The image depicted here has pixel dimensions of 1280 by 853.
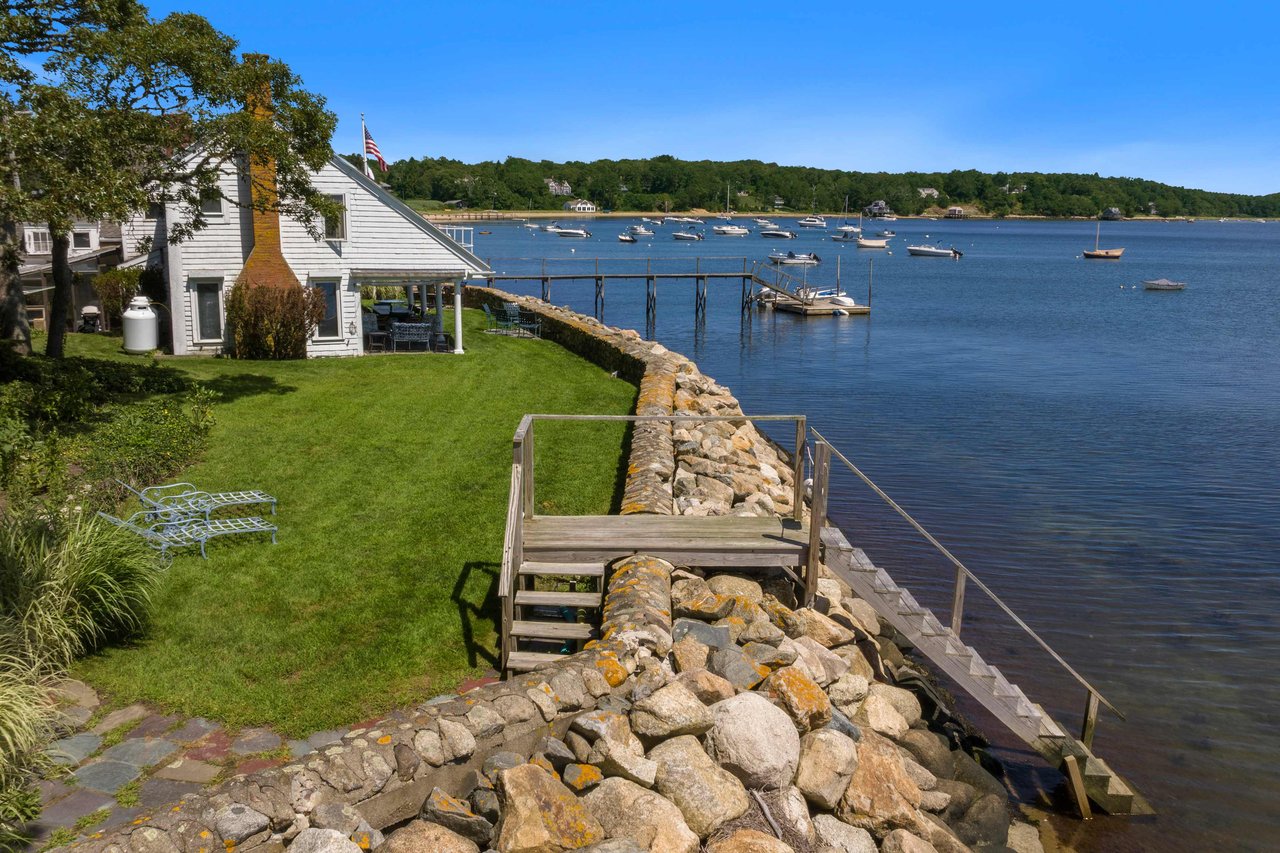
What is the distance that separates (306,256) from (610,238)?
140m

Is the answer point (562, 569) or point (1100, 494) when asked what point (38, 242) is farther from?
point (1100, 494)

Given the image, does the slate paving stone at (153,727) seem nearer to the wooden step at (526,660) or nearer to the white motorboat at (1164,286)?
the wooden step at (526,660)

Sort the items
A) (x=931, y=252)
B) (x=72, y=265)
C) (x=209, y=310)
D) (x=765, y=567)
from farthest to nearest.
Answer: (x=931, y=252), (x=72, y=265), (x=209, y=310), (x=765, y=567)

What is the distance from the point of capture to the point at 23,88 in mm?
16109

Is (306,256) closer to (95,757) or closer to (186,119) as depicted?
(186,119)

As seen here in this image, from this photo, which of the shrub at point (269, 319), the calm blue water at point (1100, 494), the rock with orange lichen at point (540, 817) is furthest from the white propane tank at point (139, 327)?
the rock with orange lichen at point (540, 817)

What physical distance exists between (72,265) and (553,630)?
25085 mm

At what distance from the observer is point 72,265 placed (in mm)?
28422

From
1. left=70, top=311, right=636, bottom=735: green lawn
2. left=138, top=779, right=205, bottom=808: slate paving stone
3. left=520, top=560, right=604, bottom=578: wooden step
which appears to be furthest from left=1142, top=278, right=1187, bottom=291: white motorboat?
left=138, top=779, right=205, bottom=808: slate paving stone

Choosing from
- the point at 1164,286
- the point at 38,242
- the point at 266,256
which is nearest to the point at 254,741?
the point at 266,256

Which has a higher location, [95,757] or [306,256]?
[306,256]

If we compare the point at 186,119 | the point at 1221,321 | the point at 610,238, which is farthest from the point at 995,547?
the point at 610,238

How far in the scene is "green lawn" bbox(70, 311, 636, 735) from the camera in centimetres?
887

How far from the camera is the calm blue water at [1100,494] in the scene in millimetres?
11531
